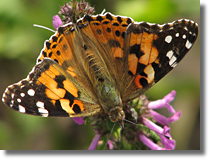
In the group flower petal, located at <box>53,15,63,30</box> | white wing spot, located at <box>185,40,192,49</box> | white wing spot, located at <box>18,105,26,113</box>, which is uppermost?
flower petal, located at <box>53,15,63,30</box>

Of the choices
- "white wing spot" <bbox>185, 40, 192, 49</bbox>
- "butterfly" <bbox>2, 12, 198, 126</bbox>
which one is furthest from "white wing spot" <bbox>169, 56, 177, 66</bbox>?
"white wing spot" <bbox>185, 40, 192, 49</bbox>

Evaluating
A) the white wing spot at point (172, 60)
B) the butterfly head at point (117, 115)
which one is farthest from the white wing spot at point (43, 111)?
the white wing spot at point (172, 60)

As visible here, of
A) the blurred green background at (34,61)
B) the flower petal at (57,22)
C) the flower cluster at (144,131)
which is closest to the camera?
the flower petal at (57,22)

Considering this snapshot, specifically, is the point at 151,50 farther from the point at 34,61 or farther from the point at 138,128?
the point at 34,61

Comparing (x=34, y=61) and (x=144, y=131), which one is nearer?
(x=144, y=131)

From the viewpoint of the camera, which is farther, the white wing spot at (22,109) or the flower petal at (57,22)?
the flower petal at (57,22)

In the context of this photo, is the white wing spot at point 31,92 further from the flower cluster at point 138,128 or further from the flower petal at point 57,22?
the flower cluster at point 138,128

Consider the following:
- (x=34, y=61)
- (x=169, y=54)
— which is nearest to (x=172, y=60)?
(x=169, y=54)

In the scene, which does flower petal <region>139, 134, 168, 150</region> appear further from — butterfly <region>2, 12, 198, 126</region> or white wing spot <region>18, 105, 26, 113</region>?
white wing spot <region>18, 105, 26, 113</region>

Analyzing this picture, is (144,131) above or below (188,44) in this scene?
below
